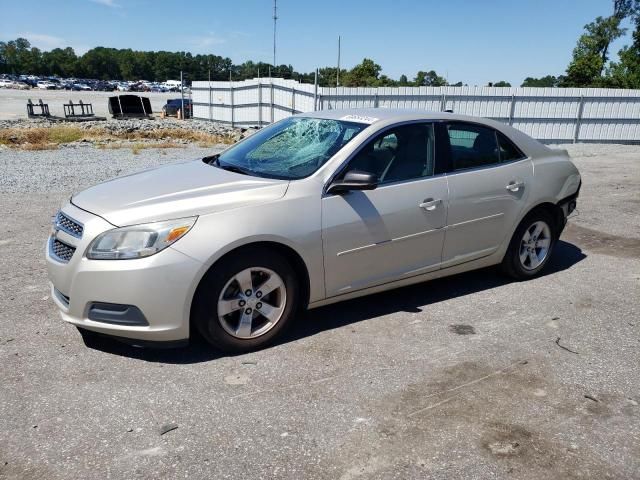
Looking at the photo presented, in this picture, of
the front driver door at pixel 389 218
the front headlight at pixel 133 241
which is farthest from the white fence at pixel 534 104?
the front headlight at pixel 133 241

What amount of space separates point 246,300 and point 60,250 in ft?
4.20

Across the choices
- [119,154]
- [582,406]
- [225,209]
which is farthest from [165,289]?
[119,154]

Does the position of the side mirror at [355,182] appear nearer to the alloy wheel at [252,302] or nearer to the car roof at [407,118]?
the car roof at [407,118]

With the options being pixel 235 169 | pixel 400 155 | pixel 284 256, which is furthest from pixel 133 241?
pixel 400 155

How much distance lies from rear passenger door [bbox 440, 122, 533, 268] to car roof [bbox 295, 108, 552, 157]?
0.23 ft

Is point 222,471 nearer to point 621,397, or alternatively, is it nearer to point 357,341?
point 357,341

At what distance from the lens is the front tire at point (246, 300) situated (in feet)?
11.4

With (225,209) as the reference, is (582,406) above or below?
below

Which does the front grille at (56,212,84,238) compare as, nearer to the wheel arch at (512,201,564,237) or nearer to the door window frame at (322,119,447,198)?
the door window frame at (322,119,447,198)

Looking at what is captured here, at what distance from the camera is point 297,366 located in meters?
3.59

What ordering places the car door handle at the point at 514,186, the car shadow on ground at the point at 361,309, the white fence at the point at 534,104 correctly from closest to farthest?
the car shadow on ground at the point at 361,309 < the car door handle at the point at 514,186 < the white fence at the point at 534,104

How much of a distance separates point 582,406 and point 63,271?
3294 mm

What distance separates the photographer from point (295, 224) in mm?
3709

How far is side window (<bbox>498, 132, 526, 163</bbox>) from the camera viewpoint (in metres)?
4.99
